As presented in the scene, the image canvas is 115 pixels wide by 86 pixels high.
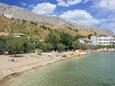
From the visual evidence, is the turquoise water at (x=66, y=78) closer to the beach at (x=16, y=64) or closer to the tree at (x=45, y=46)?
the beach at (x=16, y=64)

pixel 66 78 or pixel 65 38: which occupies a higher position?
pixel 65 38

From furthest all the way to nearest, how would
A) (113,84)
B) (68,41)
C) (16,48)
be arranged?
1. (68,41)
2. (16,48)
3. (113,84)

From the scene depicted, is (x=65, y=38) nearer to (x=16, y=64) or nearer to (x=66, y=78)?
(x=16, y=64)

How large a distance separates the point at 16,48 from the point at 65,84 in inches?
2187

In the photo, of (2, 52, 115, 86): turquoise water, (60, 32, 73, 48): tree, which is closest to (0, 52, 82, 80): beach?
(2, 52, 115, 86): turquoise water

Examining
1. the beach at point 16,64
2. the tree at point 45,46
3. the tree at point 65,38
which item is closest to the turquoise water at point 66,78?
the beach at point 16,64

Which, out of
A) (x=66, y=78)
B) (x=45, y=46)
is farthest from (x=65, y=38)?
(x=66, y=78)

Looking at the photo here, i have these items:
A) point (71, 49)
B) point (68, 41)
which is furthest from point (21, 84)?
point (71, 49)

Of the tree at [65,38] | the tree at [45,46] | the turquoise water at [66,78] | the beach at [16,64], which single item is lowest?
the turquoise water at [66,78]

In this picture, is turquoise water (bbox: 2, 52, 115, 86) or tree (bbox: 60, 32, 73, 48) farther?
tree (bbox: 60, 32, 73, 48)

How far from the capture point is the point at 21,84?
3641 centimetres

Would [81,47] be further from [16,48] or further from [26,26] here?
[16,48]

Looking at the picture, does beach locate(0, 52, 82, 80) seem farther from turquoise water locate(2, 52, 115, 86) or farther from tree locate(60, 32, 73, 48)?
tree locate(60, 32, 73, 48)

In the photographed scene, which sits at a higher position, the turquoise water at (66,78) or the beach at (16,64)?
the beach at (16,64)
